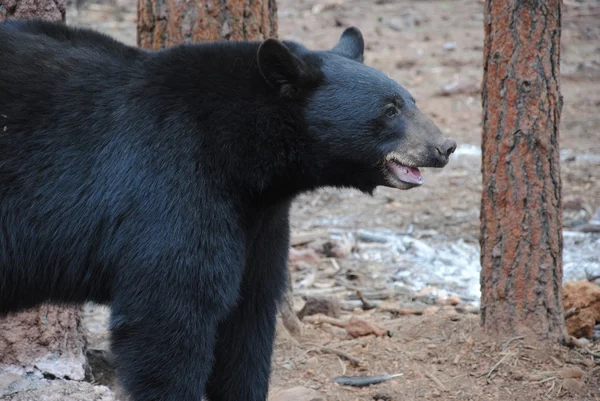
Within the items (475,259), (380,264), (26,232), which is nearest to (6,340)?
(26,232)

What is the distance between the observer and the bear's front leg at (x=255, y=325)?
4.23 m

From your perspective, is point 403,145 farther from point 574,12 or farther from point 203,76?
point 574,12

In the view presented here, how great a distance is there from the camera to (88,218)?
372 centimetres

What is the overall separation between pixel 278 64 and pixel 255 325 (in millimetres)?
1396

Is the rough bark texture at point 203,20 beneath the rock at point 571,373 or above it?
above

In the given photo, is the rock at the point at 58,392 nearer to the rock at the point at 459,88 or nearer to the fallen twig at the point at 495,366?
the fallen twig at the point at 495,366

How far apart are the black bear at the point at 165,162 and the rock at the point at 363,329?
1805 millimetres

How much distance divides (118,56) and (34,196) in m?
0.77

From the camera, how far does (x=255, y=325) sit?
4363 mm

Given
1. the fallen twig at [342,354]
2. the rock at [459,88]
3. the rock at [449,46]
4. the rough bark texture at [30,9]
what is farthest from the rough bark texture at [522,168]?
the rock at [449,46]

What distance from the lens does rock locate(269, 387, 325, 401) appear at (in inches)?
182

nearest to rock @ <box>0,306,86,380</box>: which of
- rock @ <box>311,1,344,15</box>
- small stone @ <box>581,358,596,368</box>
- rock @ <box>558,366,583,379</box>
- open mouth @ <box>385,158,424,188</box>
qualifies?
open mouth @ <box>385,158,424,188</box>

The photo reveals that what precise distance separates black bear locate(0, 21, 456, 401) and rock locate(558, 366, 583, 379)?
1.70 m

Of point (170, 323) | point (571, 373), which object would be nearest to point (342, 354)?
point (571, 373)
